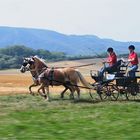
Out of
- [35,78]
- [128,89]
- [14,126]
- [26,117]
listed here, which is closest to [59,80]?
[35,78]

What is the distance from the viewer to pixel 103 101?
20.9 metres

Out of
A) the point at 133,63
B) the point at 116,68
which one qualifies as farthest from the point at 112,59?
the point at 133,63

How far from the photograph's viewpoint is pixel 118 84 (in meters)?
21.5

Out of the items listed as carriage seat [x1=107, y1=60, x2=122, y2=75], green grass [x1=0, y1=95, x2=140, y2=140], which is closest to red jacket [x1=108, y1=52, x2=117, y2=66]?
carriage seat [x1=107, y1=60, x2=122, y2=75]

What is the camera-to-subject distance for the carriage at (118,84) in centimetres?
2134

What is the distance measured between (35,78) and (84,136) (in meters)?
13.1

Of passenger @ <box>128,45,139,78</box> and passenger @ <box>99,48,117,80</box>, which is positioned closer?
passenger @ <box>128,45,139,78</box>

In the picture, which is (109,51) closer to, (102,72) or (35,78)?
(102,72)

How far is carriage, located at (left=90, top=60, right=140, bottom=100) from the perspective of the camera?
840 inches

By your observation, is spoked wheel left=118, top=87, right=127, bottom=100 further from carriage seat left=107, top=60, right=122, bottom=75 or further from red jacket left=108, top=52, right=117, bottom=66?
red jacket left=108, top=52, right=117, bottom=66

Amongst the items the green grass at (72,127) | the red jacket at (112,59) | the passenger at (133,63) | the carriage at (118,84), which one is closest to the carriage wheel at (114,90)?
the carriage at (118,84)

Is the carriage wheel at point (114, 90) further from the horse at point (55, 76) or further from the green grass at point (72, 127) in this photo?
the green grass at point (72, 127)

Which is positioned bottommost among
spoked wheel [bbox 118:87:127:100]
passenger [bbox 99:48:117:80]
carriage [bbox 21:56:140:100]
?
spoked wheel [bbox 118:87:127:100]

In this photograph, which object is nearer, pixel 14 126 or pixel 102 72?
pixel 14 126
